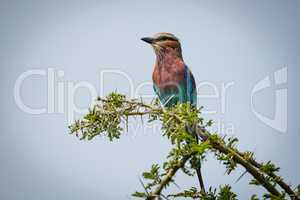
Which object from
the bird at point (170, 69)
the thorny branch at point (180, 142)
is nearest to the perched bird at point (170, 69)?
the bird at point (170, 69)

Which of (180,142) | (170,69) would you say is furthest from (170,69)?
(180,142)

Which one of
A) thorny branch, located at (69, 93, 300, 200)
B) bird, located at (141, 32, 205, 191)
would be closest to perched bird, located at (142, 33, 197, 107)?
bird, located at (141, 32, 205, 191)

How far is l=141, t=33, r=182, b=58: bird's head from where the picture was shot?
1626 millimetres

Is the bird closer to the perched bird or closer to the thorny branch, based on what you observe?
the perched bird

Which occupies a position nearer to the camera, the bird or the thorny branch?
the thorny branch

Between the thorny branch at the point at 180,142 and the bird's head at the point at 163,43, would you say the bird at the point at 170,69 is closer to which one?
the bird's head at the point at 163,43

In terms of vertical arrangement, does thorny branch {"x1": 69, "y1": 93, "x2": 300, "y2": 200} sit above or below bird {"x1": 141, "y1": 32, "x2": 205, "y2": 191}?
below

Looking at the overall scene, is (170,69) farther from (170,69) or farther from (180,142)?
(180,142)

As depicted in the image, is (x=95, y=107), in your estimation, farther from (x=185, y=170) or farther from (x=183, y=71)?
(x=183, y=71)

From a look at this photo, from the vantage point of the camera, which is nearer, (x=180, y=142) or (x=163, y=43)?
(x=180, y=142)

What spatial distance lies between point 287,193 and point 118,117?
15 centimetres

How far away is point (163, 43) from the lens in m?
1.64

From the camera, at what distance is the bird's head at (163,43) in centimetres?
163

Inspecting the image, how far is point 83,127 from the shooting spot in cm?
42
